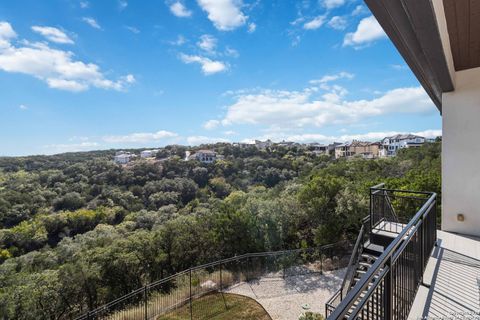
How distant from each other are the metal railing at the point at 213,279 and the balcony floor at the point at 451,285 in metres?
6.87

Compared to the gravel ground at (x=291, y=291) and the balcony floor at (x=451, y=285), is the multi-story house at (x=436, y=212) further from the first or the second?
the gravel ground at (x=291, y=291)

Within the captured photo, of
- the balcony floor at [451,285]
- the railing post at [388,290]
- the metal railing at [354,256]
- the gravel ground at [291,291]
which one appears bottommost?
the gravel ground at [291,291]

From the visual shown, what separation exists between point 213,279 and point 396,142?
167 feet

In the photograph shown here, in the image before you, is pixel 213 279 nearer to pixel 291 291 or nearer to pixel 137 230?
pixel 291 291

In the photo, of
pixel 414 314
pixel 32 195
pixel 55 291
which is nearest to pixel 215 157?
pixel 32 195

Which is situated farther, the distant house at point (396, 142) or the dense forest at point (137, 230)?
the distant house at point (396, 142)

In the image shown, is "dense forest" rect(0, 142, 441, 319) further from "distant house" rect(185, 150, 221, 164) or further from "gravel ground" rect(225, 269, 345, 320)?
"distant house" rect(185, 150, 221, 164)

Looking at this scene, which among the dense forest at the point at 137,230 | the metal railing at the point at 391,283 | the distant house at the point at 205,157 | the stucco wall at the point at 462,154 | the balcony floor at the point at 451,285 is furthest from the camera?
the distant house at the point at 205,157

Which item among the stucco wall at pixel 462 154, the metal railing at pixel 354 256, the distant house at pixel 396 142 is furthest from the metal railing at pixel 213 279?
the distant house at pixel 396 142

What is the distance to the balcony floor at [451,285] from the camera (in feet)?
6.82

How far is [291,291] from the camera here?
9.03m

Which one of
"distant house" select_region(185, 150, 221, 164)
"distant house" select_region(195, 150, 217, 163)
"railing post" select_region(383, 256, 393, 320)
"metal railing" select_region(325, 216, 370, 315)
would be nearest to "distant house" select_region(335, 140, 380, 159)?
"distant house" select_region(185, 150, 221, 164)

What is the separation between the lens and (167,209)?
25.6 metres

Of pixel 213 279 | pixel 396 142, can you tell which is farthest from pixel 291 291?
pixel 396 142
